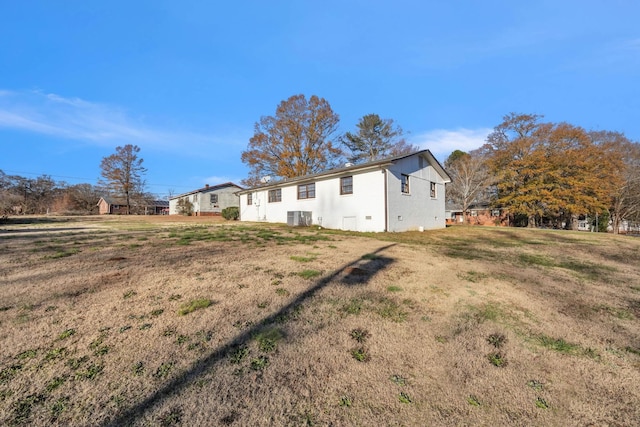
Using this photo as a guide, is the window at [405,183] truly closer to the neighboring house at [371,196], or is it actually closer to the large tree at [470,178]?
the neighboring house at [371,196]

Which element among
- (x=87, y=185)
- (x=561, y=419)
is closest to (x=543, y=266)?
(x=561, y=419)

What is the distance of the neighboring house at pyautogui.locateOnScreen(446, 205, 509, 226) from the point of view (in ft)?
110

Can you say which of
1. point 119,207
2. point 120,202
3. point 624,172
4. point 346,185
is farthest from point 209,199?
point 624,172

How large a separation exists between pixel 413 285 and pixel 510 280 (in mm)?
2118

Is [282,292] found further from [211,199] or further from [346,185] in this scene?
[211,199]

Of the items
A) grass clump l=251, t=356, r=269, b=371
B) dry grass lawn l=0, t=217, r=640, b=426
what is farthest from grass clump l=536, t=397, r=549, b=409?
grass clump l=251, t=356, r=269, b=371

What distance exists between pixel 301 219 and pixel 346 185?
3391 millimetres

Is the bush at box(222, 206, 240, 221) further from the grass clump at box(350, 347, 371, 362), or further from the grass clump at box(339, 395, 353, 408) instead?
the grass clump at box(339, 395, 353, 408)

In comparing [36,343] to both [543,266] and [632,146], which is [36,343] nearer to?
[543,266]

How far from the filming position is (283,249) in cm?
723

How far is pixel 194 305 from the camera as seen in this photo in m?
3.37

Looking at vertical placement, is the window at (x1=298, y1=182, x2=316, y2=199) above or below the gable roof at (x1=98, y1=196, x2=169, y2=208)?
below

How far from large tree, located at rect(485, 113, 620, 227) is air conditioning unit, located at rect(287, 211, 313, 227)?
2196 centimetres

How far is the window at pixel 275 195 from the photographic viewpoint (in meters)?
19.0
